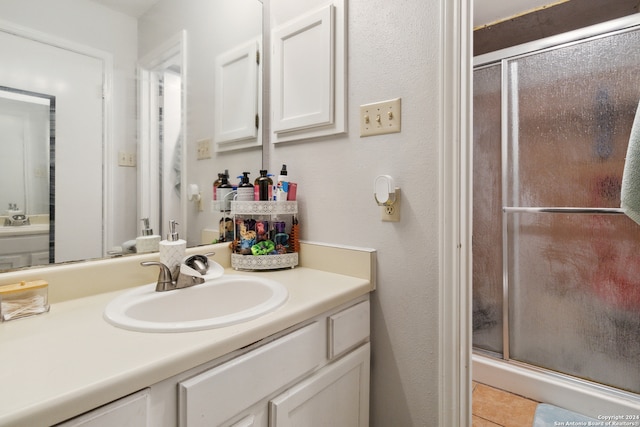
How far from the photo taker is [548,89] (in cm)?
166

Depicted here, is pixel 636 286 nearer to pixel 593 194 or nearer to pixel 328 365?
pixel 593 194

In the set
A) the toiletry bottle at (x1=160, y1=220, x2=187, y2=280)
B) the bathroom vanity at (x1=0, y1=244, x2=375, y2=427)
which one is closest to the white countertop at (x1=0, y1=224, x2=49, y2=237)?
the bathroom vanity at (x1=0, y1=244, x2=375, y2=427)

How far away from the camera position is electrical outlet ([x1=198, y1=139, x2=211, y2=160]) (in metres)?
1.20

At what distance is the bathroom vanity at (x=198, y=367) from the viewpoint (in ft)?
1.47

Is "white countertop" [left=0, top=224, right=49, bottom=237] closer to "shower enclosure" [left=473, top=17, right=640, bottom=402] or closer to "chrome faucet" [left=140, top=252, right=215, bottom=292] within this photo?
"chrome faucet" [left=140, top=252, right=215, bottom=292]

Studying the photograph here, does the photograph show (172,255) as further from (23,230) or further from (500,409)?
(500,409)

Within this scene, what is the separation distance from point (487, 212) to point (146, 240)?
5.81 ft

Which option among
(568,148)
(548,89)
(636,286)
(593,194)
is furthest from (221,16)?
(636,286)

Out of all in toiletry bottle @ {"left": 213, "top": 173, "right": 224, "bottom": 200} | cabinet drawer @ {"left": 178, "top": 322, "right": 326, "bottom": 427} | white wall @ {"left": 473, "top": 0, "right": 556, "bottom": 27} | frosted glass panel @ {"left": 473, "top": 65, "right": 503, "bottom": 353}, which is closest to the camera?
cabinet drawer @ {"left": 178, "top": 322, "right": 326, "bottom": 427}

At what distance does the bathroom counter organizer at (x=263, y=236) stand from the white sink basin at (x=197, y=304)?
0.36 ft

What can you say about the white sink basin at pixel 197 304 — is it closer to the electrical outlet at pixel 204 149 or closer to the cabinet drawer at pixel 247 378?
the cabinet drawer at pixel 247 378

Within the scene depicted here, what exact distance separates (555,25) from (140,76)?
2135mm

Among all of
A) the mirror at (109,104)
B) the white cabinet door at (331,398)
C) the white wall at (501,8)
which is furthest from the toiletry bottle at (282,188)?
the white wall at (501,8)

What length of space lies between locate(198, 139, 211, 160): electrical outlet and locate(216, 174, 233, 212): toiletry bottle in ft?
0.35
